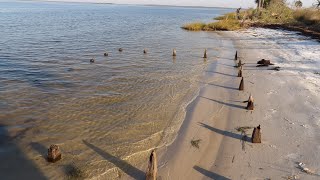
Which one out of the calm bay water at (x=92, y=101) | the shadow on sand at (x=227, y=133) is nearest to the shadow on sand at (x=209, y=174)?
the calm bay water at (x=92, y=101)

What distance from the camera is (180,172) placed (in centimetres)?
905

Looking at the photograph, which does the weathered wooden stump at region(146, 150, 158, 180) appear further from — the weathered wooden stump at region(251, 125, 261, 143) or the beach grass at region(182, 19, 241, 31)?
the beach grass at region(182, 19, 241, 31)

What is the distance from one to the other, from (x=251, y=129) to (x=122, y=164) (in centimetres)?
541

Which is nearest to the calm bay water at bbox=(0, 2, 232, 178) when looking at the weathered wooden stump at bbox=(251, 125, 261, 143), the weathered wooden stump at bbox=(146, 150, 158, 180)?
the weathered wooden stump at bbox=(146, 150, 158, 180)

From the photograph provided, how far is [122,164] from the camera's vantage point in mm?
9539

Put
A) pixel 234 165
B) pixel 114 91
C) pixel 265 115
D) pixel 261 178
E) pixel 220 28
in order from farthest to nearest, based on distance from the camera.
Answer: pixel 220 28 < pixel 114 91 < pixel 265 115 < pixel 234 165 < pixel 261 178

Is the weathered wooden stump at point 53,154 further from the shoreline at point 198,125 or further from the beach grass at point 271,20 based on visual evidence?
the beach grass at point 271,20

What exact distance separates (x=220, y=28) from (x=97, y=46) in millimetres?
28610

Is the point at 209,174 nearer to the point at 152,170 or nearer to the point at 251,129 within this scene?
the point at 152,170

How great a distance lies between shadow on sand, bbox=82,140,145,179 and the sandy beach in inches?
27.5

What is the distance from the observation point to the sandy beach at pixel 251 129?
29.8 feet

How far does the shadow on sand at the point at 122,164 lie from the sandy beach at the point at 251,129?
698 mm

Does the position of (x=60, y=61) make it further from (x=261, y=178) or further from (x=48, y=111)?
(x=261, y=178)

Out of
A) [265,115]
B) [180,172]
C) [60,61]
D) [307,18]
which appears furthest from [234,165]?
[307,18]
